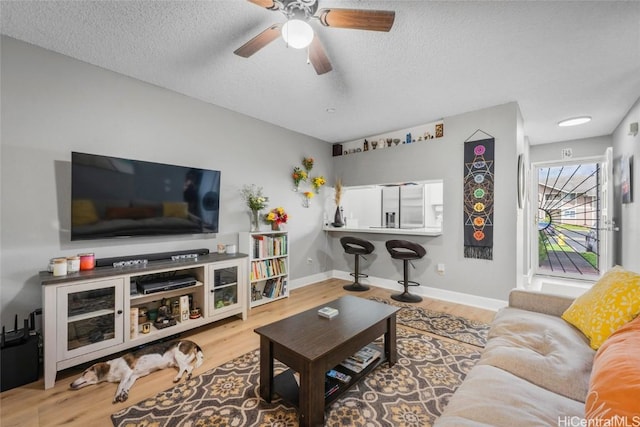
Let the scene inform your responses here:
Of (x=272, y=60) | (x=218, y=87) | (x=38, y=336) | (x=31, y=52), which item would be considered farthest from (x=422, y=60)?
(x=38, y=336)

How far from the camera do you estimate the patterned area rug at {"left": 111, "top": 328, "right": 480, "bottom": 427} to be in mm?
1558

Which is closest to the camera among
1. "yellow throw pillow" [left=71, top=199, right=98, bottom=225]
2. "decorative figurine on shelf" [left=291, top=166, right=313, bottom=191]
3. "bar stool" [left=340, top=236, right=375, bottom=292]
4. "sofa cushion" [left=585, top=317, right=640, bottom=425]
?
"sofa cushion" [left=585, top=317, right=640, bottom=425]

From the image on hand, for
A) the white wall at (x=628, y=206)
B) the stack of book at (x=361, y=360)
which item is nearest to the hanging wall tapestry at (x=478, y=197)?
the white wall at (x=628, y=206)

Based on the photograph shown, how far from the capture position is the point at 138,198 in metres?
2.56

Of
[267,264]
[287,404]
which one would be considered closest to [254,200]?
[267,264]

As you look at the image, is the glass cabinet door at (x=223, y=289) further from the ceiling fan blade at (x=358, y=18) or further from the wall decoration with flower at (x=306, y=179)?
the ceiling fan blade at (x=358, y=18)

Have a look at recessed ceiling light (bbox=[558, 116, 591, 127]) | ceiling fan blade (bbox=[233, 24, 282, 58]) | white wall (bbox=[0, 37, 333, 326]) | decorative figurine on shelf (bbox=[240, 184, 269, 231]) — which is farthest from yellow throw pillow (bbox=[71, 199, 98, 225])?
recessed ceiling light (bbox=[558, 116, 591, 127])

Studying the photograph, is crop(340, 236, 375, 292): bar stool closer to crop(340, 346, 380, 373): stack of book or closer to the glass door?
crop(340, 346, 380, 373): stack of book

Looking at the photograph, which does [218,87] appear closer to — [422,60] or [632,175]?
A: [422,60]

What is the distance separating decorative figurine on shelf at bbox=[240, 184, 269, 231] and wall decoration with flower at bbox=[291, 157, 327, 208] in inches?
27.6

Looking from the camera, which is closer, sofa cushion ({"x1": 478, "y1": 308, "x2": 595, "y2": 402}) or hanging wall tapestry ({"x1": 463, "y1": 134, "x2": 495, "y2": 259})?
sofa cushion ({"x1": 478, "y1": 308, "x2": 595, "y2": 402})

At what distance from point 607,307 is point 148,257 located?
3569mm

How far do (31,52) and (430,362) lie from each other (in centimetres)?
410

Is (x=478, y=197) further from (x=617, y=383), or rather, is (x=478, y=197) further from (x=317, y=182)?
(x=617, y=383)
